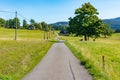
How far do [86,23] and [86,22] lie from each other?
1.96 ft

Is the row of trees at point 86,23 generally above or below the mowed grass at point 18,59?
above

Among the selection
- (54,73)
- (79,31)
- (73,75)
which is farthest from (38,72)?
(79,31)

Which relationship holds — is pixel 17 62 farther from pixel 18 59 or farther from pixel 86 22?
pixel 86 22

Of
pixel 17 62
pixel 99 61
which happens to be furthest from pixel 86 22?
pixel 17 62

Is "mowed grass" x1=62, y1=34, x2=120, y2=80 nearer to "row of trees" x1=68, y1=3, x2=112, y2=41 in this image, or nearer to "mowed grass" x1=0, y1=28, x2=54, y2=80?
"mowed grass" x1=0, y1=28, x2=54, y2=80

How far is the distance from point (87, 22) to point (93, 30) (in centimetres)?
321

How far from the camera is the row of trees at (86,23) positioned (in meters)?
88.4

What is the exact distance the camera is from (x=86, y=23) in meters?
89.6

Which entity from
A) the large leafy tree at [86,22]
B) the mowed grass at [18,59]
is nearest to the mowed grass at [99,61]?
the mowed grass at [18,59]

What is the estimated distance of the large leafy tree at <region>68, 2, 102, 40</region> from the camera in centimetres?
8838

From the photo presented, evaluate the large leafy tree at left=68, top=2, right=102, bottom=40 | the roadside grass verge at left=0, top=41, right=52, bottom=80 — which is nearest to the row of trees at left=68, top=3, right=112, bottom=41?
the large leafy tree at left=68, top=2, right=102, bottom=40

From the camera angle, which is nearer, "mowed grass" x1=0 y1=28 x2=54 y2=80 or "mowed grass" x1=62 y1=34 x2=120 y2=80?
"mowed grass" x1=62 y1=34 x2=120 y2=80

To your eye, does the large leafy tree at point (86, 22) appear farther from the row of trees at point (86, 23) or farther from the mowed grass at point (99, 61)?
the mowed grass at point (99, 61)

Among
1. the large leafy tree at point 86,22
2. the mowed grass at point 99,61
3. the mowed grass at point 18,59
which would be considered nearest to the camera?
the mowed grass at point 99,61
